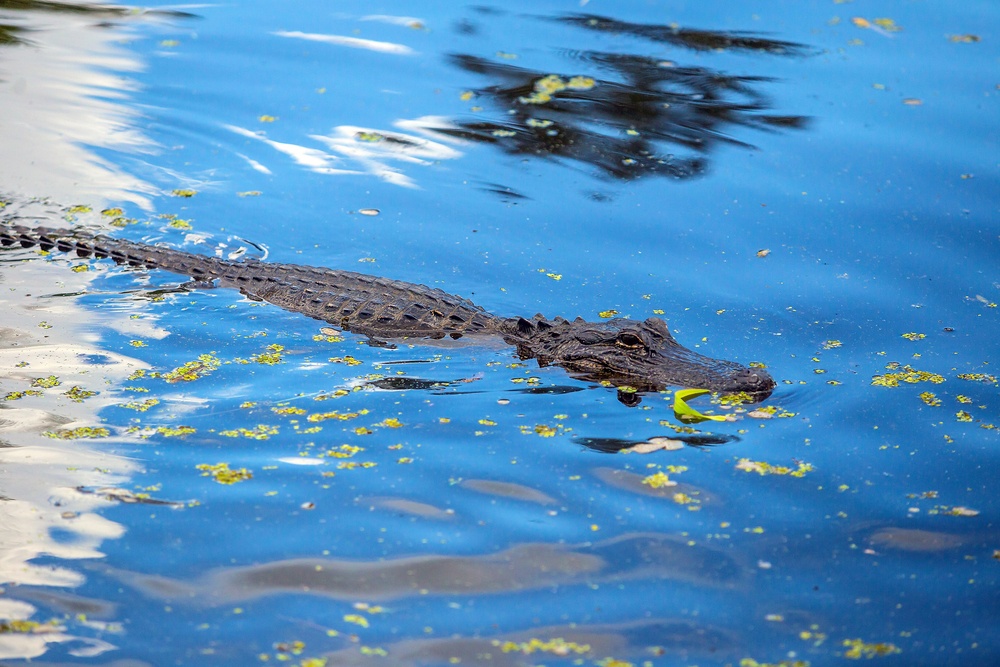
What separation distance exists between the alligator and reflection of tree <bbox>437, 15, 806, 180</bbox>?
3455 millimetres

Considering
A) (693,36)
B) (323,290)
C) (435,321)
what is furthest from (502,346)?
(693,36)

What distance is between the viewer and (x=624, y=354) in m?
6.96

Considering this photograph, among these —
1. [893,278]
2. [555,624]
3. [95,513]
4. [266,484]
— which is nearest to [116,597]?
[95,513]

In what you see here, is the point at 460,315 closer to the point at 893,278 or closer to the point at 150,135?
the point at 893,278

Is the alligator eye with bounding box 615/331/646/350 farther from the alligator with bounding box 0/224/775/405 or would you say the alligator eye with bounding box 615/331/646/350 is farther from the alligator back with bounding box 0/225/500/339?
the alligator back with bounding box 0/225/500/339

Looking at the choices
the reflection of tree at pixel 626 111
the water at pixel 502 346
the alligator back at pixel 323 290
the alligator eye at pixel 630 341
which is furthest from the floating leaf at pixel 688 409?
the reflection of tree at pixel 626 111

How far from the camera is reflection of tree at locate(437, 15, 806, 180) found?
35.5ft

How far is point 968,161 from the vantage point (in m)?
10.3

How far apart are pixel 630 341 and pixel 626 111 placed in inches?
215

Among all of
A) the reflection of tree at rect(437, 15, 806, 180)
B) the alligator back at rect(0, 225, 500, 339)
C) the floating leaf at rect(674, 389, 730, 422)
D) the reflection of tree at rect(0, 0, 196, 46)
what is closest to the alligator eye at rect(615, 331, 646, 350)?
the floating leaf at rect(674, 389, 730, 422)

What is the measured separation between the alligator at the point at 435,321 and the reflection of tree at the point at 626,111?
346 centimetres

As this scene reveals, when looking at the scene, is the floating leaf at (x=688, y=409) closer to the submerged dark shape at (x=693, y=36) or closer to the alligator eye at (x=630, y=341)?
the alligator eye at (x=630, y=341)

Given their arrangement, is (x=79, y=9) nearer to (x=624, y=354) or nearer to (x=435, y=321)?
(x=435, y=321)

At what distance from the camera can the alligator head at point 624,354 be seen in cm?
665
